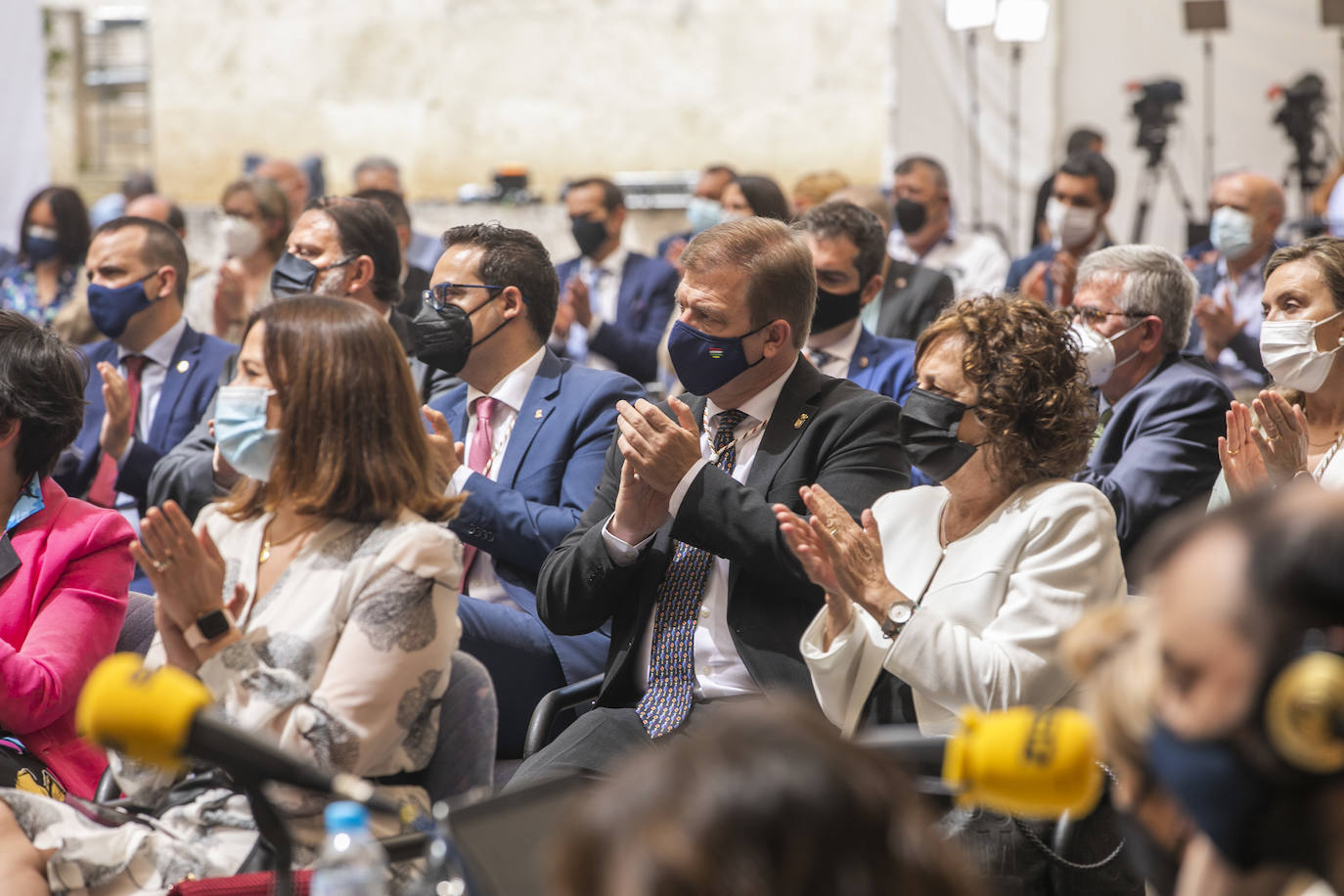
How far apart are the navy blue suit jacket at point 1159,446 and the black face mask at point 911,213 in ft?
10.8

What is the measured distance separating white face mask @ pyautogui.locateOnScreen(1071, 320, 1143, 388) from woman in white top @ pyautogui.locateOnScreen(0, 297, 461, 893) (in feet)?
6.50

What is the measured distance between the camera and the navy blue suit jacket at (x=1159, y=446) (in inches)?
133

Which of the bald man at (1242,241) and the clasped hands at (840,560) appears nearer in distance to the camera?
the clasped hands at (840,560)

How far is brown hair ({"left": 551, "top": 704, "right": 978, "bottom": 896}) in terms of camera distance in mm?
972

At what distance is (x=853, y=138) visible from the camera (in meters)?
11.7

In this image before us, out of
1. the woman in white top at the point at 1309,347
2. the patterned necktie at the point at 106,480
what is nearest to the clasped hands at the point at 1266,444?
the woman in white top at the point at 1309,347

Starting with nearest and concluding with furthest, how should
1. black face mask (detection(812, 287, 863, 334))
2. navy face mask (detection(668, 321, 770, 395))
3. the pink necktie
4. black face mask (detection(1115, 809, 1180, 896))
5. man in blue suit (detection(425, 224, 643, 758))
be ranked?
black face mask (detection(1115, 809, 1180, 896)) < navy face mask (detection(668, 321, 770, 395)) < man in blue suit (detection(425, 224, 643, 758)) < the pink necktie < black face mask (detection(812, 287, 863, 334))

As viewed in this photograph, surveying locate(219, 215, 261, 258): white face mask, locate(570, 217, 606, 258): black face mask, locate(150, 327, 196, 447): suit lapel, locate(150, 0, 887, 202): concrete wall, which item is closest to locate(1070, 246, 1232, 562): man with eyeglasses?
locate(150, 327, 196, 447): suit lapel

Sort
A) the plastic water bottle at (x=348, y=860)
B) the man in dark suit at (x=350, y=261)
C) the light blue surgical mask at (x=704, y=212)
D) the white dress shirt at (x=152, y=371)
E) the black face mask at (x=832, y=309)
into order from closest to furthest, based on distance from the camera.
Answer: the plastic water bottle at (x=348, y=860) → the man in dark suit at (x=350, y=261) → the white dress shirt at (x=152, y=371) → the black face mask at (x=832, y=309) → the light blue surgical mask at (x=704, y=212)

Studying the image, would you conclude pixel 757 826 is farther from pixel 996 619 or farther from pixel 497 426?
pixel 497 426

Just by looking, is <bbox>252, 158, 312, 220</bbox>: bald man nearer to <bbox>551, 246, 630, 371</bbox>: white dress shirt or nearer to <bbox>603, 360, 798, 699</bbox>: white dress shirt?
<bbox>551, 246, 630, 371</bbox>: white dress shirt

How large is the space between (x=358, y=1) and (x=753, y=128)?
3.55 meters

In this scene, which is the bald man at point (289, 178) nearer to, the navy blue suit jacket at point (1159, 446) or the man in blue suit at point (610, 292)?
the man in blue suit at point (610, 292)

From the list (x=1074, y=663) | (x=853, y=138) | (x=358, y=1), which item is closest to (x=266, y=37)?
(x=358, y=1)
